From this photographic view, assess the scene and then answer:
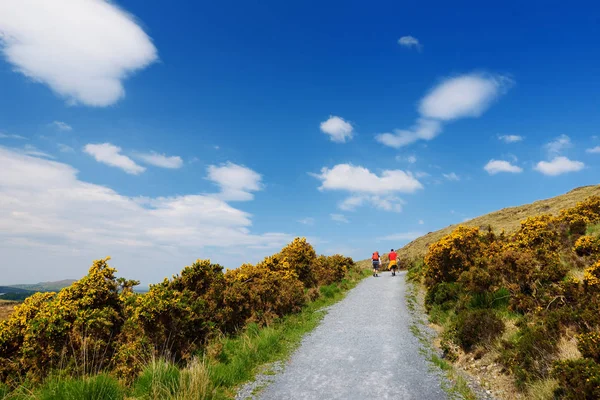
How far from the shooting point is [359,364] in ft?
28.2

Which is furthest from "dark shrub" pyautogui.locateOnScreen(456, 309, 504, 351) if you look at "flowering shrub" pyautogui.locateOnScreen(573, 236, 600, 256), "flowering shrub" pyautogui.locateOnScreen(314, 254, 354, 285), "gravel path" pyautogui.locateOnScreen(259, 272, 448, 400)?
"flowering shrub" pyautogui.locateOnScreen(314, 254, 354, 285)

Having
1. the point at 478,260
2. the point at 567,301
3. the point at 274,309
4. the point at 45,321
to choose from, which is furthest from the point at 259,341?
the point at 478,260

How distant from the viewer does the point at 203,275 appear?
1216 centimetres

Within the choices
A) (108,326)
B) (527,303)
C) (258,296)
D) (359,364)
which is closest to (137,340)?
(108,326)

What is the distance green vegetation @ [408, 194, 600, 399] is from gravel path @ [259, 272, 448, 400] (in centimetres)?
155

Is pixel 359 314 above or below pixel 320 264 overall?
below

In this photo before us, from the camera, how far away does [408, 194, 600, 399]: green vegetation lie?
237 inches

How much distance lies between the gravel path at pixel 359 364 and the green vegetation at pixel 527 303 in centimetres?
155

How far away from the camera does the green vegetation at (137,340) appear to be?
21.6 ft

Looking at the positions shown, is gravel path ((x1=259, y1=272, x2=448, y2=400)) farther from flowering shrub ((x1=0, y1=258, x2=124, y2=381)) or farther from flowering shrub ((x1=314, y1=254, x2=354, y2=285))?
flowering shrub ((x1=314, y1=254, x2=354, y2=285))

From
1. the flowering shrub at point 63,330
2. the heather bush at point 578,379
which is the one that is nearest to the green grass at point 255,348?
A: the flowering shrub at point 63,330

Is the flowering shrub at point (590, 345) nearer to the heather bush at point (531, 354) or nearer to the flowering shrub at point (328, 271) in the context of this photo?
the heather bush at point (531, 354)

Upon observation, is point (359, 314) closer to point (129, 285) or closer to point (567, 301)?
point (567, 301)

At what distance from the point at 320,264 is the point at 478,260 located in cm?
1147
